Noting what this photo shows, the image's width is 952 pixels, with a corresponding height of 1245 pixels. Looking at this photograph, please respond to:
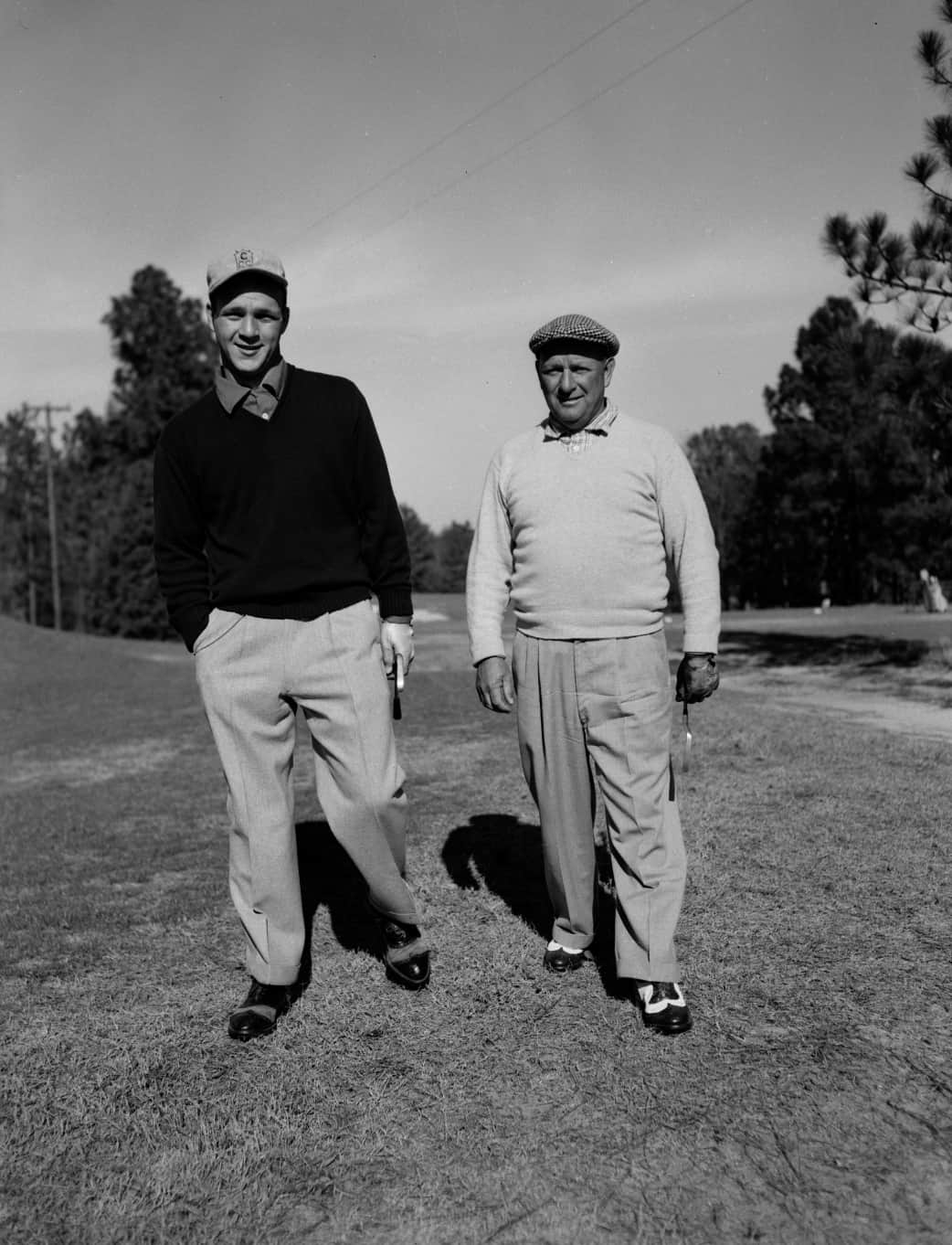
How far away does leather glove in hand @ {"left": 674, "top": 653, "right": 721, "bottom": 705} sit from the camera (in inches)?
134

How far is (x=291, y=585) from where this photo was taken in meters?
3.33

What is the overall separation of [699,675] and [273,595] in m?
1.28

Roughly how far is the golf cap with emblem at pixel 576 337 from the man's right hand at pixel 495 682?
98cm

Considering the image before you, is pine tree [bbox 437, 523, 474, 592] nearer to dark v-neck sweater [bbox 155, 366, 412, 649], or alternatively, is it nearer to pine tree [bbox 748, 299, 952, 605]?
pine tree [bbox 748, 299, 952, 605]

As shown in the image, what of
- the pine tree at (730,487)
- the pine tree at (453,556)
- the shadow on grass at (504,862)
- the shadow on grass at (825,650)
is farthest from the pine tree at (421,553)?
the shadow on grass at (504,862)

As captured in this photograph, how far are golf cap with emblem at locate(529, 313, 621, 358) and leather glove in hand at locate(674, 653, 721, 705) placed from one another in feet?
3.12

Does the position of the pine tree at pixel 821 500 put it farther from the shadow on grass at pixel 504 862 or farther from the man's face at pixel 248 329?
the man's face at pixel 248 329

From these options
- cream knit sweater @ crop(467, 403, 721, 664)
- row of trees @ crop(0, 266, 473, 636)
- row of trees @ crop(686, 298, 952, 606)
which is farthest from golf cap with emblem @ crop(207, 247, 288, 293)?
row of trees @ crop(0, 266, 473, 636)

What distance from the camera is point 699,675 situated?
11.2 feet

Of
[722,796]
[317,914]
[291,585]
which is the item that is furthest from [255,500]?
[722,796]

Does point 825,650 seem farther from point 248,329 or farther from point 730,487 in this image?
point 730,487

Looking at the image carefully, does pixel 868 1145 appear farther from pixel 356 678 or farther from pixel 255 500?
pixel 255 500

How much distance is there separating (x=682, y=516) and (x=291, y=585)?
118 cm

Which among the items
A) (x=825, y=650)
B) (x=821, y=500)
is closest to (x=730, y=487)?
(x=821, y=500)
